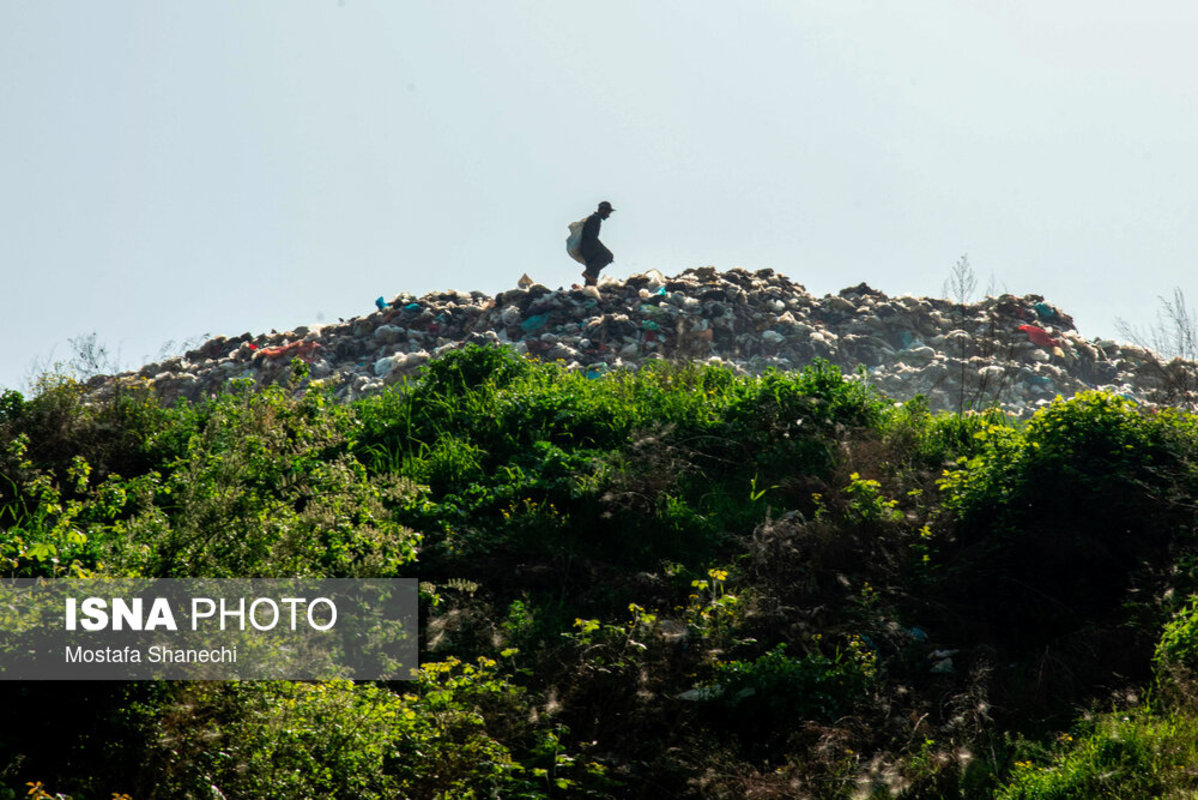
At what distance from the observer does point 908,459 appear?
7918 millimetres

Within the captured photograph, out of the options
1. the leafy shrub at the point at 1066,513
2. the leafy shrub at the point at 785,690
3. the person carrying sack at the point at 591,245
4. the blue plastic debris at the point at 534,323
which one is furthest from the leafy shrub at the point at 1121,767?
the person carrying sack at the point at 591,245

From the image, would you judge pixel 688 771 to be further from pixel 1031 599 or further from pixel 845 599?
pixel 1031 599

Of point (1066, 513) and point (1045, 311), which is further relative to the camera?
point (1045, 311)

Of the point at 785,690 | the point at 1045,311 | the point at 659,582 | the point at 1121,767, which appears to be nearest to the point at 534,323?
the point at 1045,311

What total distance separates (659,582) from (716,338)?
27.6 feet

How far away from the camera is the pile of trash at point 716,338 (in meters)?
13.8

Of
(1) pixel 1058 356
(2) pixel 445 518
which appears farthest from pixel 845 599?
(1) pixel 1058 356

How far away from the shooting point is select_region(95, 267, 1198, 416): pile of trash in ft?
45.3

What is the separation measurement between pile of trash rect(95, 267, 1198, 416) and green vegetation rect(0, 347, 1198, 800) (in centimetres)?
486

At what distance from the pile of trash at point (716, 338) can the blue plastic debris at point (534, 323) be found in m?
0.02

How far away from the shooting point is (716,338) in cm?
1476

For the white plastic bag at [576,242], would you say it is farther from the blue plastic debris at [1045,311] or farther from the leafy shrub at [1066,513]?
the leafy shrub at [1066,513]

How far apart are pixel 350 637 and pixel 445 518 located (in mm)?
1772

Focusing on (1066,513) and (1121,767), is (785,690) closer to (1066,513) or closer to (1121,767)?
(1121,767)
